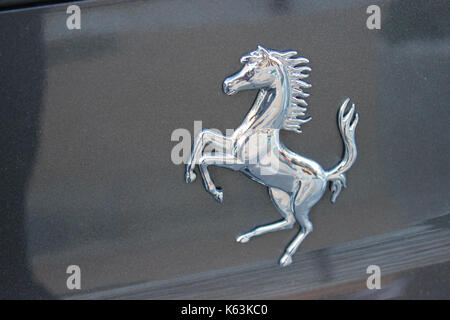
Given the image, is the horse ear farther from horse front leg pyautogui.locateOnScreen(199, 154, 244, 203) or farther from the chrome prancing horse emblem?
horse front leg pyautogui.locateOnScreen(199, 154, 244, 203)

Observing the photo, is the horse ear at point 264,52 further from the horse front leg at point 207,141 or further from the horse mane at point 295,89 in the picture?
the horse front leg at point 207,141

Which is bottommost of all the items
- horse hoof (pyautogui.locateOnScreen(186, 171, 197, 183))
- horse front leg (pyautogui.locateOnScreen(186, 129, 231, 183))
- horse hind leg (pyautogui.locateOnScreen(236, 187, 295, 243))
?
horse hind leg (pyautogui.locateOnScreen(236, 187, 295, 243))

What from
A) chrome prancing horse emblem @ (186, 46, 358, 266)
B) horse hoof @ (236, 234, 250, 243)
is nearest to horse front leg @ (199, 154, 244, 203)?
chrome prancing horse emblem @ (186, 46, 358, 266)

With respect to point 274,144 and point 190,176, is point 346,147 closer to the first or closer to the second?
point 274,144

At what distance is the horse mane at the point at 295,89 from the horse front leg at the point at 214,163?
4.5 inches

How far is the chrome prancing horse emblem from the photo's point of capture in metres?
0.81

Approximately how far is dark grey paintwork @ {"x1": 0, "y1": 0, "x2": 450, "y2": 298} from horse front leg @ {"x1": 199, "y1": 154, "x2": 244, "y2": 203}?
0.02 metres

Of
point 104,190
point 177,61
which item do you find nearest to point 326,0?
point 177,61

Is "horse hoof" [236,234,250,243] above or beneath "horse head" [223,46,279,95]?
beneath

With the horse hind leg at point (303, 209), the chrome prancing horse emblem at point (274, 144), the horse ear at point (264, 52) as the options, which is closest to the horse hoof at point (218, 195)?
the chrome prancing horse emblem at point (274, 144)

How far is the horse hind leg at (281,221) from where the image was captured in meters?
0.87

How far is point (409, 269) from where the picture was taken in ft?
2.98
